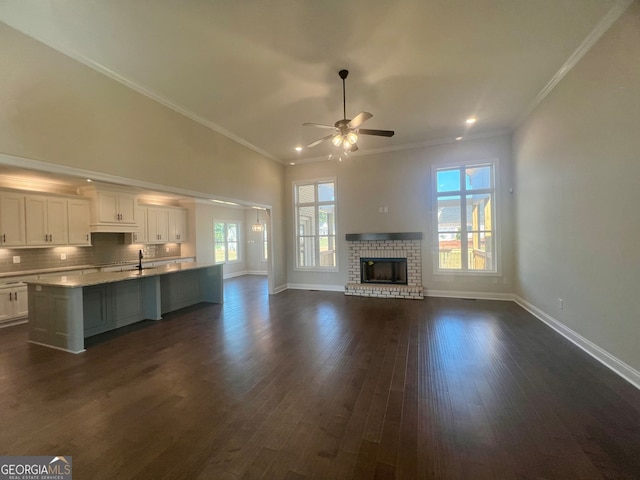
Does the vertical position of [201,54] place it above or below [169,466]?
above

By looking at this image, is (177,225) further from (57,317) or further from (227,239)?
(57,317)

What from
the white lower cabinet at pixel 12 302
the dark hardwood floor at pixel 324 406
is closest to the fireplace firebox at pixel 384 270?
the dark hardwood floor at pixel 324 406

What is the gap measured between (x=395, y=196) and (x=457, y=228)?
60.4 inches

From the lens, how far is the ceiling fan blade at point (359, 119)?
3021 mm

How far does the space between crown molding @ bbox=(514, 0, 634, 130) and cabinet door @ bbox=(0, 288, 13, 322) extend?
862 cm

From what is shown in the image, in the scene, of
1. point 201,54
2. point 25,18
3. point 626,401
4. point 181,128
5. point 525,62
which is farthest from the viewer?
point 181,128

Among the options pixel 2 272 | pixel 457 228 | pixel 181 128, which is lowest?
pixel 2 272

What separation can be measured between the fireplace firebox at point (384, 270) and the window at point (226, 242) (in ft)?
17.3

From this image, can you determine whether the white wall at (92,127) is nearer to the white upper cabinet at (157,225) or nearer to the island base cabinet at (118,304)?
the island base cabinet at (118,304)

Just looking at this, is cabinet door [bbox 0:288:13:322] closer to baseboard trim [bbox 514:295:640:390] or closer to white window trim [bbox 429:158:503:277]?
white window trim [bbox 429:158:503:277]

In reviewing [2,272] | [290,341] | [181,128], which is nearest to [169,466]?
[290,341]

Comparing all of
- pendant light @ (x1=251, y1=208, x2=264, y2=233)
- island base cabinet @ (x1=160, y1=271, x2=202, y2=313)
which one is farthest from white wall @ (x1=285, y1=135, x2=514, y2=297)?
pendant light @ (x1=251, y1=208, x2=264, y2=233)

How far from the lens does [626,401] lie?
6.89 feet

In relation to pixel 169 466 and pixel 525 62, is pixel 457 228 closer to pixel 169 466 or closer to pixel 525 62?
pixel 525 62
